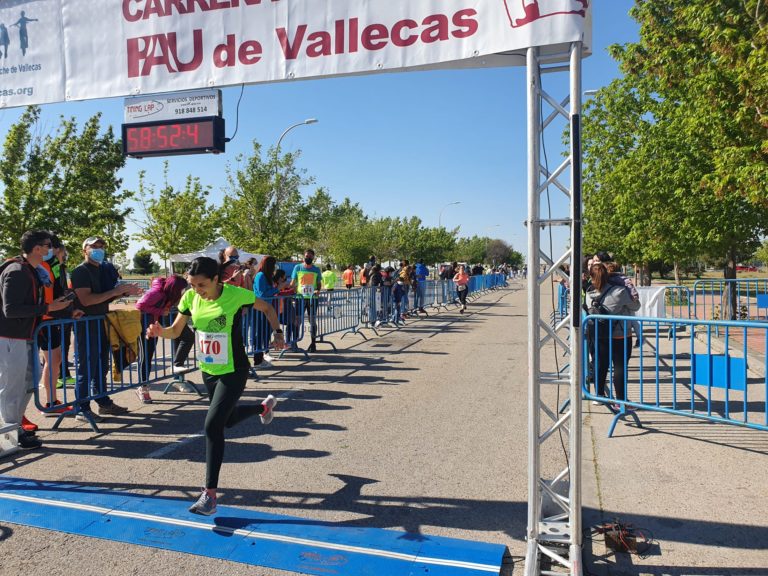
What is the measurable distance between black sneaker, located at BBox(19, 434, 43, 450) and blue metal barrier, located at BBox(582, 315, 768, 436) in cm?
542

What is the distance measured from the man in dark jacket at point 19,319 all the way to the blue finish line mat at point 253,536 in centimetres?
114

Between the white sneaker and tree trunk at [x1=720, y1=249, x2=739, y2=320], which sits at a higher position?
tree trunk at [x1=720, y1=249, x2=739, y2=320]

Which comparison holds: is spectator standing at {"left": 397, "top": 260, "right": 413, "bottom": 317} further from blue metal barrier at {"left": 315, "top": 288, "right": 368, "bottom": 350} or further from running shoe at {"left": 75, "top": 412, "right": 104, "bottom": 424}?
running shoe at {"left": 75, "top": 412, "right": 104, "bottom": 424}

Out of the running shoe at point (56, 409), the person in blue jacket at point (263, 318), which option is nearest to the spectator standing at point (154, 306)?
the running shoe at point (56, 409)

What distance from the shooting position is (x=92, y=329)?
21.5 ft

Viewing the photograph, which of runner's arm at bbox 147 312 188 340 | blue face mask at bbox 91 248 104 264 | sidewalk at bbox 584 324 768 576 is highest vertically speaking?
blue face mask at bbox 91 248 104 264

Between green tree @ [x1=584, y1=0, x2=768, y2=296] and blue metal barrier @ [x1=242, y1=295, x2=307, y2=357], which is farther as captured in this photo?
green tree @ [x1=584, y1=0, x2=768, y2=296]

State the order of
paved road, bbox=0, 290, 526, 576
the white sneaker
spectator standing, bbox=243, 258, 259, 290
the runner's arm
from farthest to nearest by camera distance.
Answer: spectator standing, bbox=243, 258, 259, 290 → the white sneaker → the runner's arm → paved road, bbox=0, 290, 526, 576

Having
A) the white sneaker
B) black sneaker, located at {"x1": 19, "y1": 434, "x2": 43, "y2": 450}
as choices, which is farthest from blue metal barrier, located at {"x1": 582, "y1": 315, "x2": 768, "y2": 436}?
black sneaker, located at {"x1": 19, "y1": 434, "x2": 43, "y2": 450}

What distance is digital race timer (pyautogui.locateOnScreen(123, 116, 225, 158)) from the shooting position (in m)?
5.59

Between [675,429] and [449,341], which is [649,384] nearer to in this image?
[675,429]

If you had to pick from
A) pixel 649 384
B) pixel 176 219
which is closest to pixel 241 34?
pixel 649 384

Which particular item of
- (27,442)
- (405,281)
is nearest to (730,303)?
(405,281)

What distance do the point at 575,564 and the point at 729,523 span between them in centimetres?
141
